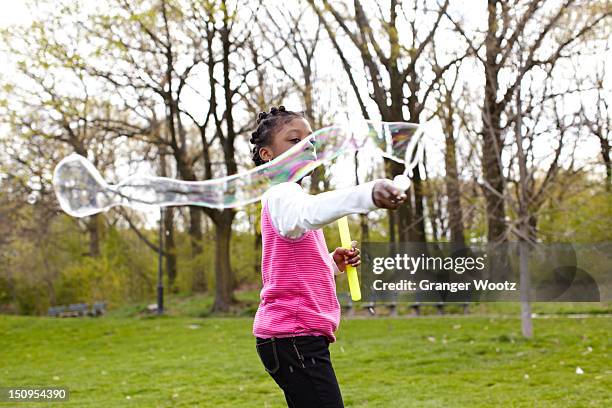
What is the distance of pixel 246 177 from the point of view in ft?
12.4

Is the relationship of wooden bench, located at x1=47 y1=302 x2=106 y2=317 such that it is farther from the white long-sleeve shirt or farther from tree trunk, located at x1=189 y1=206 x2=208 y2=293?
the white long-sleeve shirt

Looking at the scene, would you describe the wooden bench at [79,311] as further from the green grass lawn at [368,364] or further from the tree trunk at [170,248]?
the green grass lawn at [368,364]

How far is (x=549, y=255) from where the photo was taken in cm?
1134

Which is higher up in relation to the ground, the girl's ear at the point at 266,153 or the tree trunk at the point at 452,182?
the tree trunk at the point at 452,182

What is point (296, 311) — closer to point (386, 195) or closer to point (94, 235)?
point (386, 195)

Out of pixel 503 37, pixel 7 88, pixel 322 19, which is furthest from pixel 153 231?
pixel 503 37

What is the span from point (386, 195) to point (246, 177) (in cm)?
167

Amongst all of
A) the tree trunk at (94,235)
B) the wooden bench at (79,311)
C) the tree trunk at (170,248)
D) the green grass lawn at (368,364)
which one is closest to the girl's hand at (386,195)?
the green grass lawn at (368,364)

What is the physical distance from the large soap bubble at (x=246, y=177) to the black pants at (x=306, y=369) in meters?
0.63

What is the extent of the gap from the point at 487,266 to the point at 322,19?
309 inches

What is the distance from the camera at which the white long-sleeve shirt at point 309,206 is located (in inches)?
89.7

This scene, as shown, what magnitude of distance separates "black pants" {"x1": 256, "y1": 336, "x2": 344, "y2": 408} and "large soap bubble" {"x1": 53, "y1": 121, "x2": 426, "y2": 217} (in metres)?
0.63

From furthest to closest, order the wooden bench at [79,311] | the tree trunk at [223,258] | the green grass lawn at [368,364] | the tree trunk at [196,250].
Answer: the tree trunk at [196,250] → the wooden bench at [79,311] → the tree trunk at [223,258] → the green grass lawn at [368,364]

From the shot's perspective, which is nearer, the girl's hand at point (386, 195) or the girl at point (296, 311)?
the girl's hand at point (386, 195)
